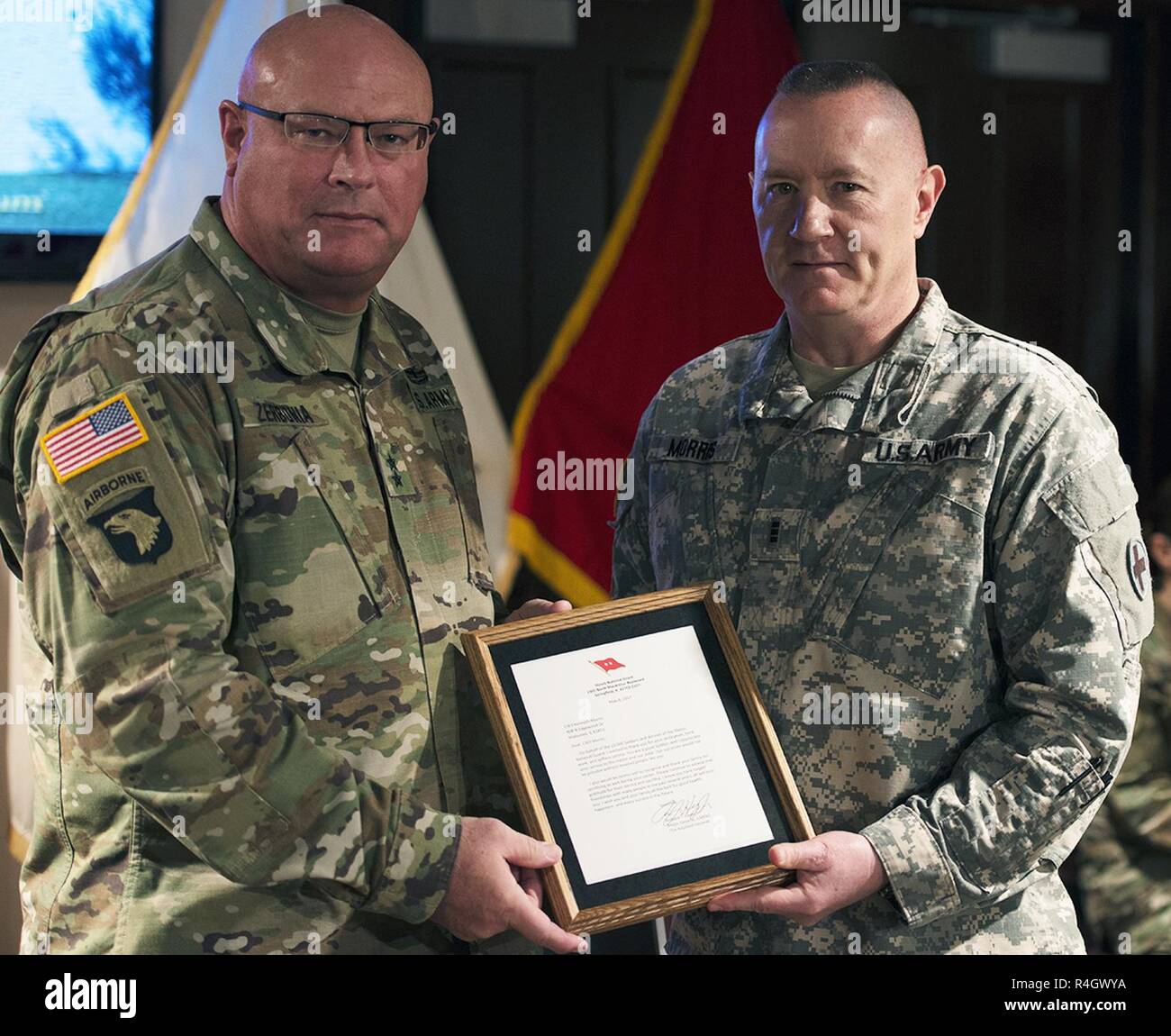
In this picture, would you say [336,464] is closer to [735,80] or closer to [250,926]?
[250,926]

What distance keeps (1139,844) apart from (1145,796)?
0.10 metres

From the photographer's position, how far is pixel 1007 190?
3283mm

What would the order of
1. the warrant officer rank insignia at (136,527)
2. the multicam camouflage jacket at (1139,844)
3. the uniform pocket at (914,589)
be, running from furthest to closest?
1. the multicam camouflage jacket at (1139,844)
2. the uniform pocket at (914,589)
3. the warrant officer rank insignia at (136,527)

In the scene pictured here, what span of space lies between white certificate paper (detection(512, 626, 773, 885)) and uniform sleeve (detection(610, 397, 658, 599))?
0.33 metres

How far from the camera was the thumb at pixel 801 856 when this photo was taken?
5.74ft

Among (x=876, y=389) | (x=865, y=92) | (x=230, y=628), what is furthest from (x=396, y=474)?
(x=865, y=92)

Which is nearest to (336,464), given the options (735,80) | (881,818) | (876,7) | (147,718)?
(147,718)

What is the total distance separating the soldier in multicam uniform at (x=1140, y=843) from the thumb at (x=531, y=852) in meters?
1.50

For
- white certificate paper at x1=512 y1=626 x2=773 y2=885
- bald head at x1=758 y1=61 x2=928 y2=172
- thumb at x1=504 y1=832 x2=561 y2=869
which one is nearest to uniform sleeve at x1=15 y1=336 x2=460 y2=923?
thumb at x1=504 y1=832 x2=561 y2=869

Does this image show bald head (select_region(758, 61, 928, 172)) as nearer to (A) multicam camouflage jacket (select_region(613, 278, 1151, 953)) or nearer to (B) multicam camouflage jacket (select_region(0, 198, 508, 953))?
(A) multicam camouflage jacket (select_region(613, 278, 1151, 953))

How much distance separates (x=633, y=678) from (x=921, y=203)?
0.87 m

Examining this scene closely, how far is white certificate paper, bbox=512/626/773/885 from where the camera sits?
1.77 metres
